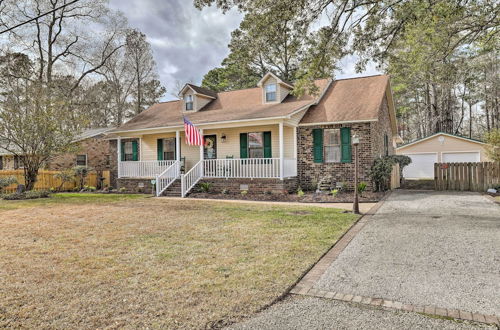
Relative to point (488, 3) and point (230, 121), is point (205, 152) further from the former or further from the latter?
point (488, 3)

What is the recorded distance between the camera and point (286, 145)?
14.5 metres

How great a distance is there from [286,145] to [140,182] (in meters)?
7.53

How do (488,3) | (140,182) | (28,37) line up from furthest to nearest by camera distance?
(28,37) < (140,182) < (488,3)

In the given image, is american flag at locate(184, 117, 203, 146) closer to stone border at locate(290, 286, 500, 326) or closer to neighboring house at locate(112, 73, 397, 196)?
neighboring house at locate(112, 73, 397, 196)

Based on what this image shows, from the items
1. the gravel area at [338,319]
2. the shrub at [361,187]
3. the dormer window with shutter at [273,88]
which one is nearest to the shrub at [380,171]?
the shrub at [361,187]

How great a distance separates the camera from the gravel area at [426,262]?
3.36 m

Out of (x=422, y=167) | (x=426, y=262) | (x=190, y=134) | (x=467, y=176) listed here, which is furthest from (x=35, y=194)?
(x=422, y=167)

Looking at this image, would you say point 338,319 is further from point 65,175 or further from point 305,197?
point 65,175

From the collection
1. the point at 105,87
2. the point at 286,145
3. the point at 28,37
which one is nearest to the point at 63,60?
the point at 28,37

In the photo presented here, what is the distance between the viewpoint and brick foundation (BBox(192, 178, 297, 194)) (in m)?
12.6

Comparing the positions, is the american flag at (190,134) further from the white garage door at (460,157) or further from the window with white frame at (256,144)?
the white garage door at (460,157)

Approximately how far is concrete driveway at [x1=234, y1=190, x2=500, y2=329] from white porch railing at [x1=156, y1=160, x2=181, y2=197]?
31.3 feet

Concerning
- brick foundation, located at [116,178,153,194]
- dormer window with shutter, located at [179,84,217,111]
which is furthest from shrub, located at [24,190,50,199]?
dormer window with shutter, located at [179,84,217,111]

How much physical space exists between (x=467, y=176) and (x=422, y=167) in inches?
350
